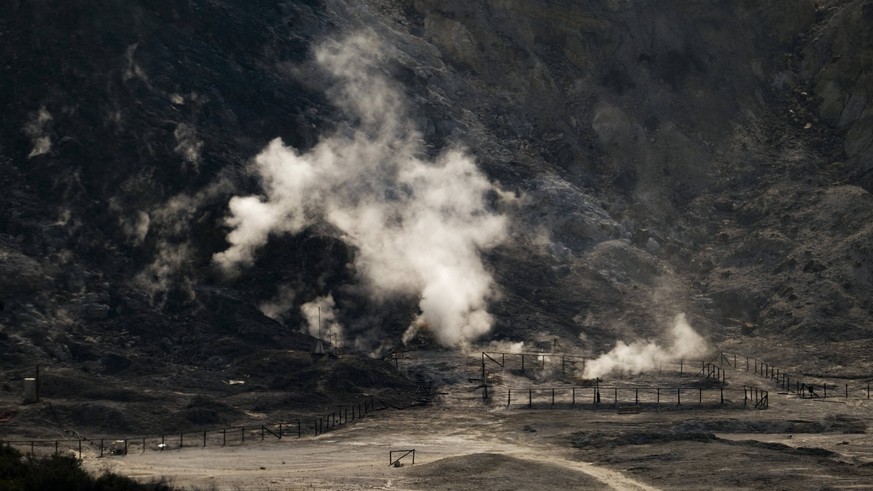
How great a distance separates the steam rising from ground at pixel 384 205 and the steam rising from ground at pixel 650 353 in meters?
7.85

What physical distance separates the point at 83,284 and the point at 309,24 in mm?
33396

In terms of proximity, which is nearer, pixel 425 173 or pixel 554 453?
pixel 554 453

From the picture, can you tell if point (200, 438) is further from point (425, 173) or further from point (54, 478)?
point (425, 173)

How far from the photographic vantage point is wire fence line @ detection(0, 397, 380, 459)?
2419 inches

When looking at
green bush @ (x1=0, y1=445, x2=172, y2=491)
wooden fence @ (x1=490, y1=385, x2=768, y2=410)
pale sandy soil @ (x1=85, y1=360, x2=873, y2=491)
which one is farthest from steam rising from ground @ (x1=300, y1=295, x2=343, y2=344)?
green bush @ (x1=0, y1=445, x2=172, y2=491)

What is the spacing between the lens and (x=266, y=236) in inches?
3354

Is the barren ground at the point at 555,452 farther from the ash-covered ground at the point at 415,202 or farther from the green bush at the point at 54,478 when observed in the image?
the green bush at the point at 54,478

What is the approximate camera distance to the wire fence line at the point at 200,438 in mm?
61438

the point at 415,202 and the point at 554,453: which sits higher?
the point at 415,202

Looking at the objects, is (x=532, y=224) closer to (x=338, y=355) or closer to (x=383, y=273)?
(x=383, y=273)

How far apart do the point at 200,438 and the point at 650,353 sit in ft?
98.6

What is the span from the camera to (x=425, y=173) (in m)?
95.9

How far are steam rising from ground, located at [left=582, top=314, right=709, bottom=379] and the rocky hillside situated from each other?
1.35 m

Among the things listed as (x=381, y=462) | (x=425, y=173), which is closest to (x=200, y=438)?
(x=381, y=462)
